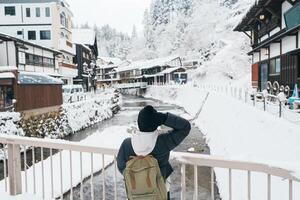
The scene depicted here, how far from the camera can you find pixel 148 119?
2.81 metres

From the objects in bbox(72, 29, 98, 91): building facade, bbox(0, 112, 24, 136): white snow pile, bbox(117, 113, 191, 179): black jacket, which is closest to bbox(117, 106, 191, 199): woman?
bbox(117, 113, 191, 179): black jacket

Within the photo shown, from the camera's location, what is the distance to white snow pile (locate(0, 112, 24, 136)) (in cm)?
1534

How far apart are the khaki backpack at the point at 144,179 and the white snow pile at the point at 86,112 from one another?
798 inches

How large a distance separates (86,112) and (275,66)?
14557 millimetres

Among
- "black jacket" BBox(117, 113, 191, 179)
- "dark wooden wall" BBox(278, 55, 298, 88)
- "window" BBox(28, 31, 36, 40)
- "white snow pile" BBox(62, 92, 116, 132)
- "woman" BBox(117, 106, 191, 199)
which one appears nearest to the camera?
"woman" BBox(117, 106, 191, 199)

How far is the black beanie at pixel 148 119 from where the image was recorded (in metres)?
2.80

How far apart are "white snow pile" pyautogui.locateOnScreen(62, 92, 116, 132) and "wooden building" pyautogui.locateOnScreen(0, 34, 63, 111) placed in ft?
3.70

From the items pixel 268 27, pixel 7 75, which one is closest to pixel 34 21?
pixel 7 75

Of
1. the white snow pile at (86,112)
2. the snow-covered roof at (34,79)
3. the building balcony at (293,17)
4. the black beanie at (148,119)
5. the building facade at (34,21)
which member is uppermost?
the building facade at (34,21)

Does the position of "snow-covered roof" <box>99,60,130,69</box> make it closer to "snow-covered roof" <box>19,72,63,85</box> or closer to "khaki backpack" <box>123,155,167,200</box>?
"snow-covered roof" <box>19,72,63,85</box>

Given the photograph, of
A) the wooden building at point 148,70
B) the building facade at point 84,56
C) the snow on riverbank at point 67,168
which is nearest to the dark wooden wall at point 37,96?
the snow on riverbank at point 67,168

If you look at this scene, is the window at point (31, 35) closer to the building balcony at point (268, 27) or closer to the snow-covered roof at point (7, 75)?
the snow-covered roof at point (7, 75)

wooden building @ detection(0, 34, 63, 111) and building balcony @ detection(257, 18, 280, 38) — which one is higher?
building balcony @ detection(257, 18, 280, 38)

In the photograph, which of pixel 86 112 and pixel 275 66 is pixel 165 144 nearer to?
pixel 275 66
